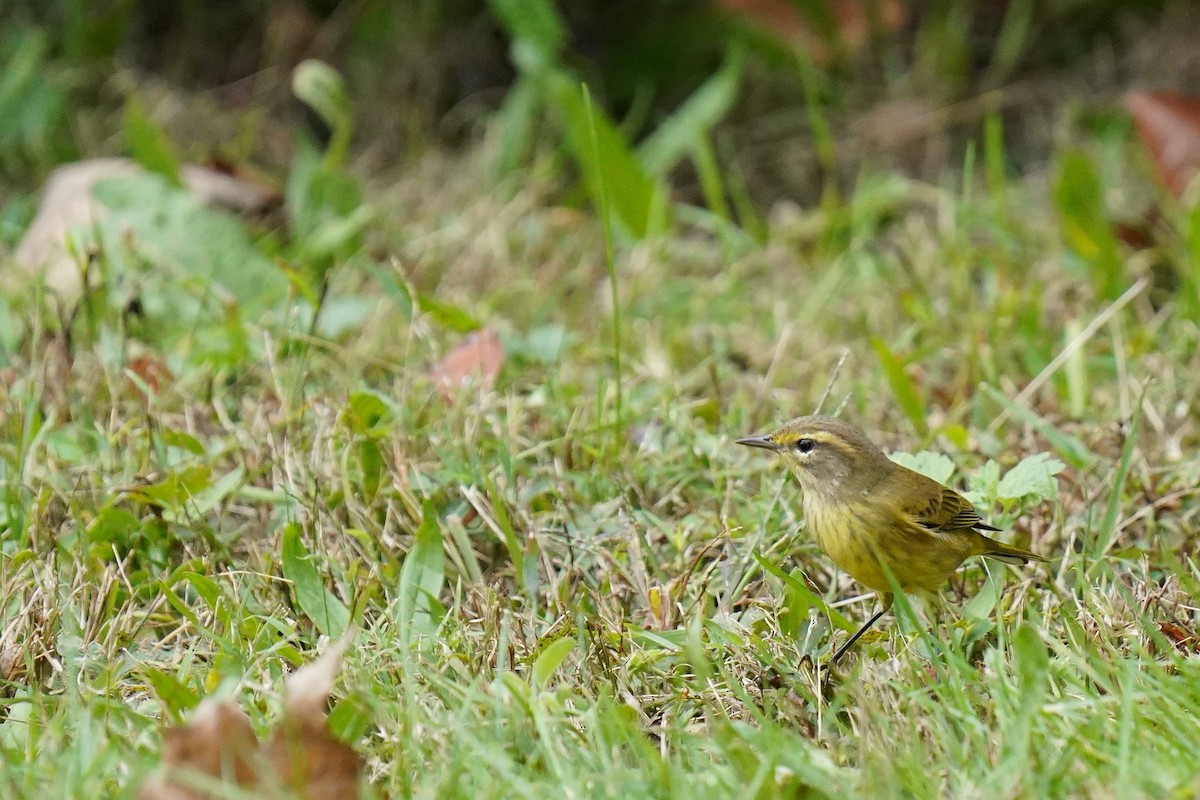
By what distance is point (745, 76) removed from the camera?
626cm

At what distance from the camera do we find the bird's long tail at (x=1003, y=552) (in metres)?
2.97

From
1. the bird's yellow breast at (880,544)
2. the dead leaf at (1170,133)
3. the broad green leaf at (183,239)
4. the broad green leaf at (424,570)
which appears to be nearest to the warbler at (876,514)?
the bird's yellow breast at (880,544)

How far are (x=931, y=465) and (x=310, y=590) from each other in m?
1.37

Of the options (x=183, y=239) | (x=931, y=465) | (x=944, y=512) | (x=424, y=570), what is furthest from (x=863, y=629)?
(x=183, y=239)

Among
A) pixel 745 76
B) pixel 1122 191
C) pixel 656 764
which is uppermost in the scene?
pixel 656 764

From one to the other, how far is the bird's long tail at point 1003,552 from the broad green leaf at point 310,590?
1349 mm

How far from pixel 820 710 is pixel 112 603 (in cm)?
143

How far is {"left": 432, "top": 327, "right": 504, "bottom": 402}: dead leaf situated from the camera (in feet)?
12.1

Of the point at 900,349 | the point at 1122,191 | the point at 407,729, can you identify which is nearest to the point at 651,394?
the point at 900,349

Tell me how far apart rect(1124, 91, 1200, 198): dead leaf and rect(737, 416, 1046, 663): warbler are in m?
2.44

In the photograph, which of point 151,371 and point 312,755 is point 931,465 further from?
point 151,371

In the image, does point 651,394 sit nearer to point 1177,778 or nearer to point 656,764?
point 656,764

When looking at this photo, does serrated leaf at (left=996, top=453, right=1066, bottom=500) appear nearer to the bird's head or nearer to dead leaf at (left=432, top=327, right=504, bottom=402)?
the bird's head

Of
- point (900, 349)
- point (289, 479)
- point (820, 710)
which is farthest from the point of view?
point (900, 349)
